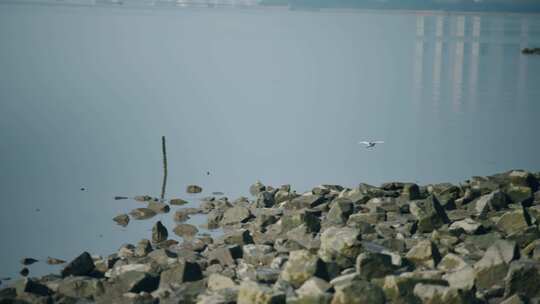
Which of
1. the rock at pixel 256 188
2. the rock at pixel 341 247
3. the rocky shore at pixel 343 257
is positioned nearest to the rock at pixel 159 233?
the rocky shore at pixel 343 257

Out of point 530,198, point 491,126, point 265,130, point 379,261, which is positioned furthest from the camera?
point 491,126

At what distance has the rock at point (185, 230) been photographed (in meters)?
16.2

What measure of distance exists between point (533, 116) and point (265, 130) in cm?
1235

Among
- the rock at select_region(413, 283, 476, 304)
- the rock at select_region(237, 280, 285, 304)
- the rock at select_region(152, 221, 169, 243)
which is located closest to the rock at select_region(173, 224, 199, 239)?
the rock at select_region(152, 221, 169, 243)

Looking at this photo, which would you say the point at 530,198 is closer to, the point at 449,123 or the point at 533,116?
the point at 449,123

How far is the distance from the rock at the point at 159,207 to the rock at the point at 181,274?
21.6 feet

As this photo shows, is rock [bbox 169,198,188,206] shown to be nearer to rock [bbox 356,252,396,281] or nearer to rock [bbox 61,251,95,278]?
rock [bbox 61,251,95,278]

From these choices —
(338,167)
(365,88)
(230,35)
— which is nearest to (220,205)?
(338,167)

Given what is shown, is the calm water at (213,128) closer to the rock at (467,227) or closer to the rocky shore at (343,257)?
the rocky shore at (343,257)

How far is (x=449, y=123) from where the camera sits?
32.6m

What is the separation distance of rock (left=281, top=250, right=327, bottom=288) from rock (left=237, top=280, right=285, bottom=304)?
0.92 m

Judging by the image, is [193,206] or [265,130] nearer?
[193,206]

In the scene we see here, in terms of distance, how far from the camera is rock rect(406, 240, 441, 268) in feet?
37.7

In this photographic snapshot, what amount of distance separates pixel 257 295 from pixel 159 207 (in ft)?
29.1
